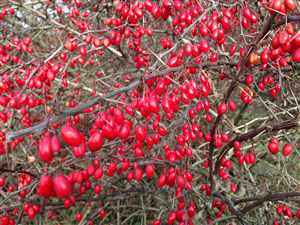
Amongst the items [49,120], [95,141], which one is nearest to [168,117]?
[95,141]

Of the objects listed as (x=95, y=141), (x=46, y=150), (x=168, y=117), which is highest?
(x=46, y=150)

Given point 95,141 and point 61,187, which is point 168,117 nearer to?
point 95,141

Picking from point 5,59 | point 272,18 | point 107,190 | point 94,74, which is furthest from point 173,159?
point 94,74

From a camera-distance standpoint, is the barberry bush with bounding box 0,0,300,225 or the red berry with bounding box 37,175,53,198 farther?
the barberry bush with bounding box 0,0,300,225

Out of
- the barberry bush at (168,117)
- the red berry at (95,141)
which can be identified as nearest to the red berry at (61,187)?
the barberry bush at (168,117)

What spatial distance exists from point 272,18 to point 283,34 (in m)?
0.19

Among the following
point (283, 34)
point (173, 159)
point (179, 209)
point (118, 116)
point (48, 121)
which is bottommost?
point (179, 209)

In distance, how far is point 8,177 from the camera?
3.42 meters

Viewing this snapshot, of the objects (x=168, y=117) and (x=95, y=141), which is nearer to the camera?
(x=95, y=141)

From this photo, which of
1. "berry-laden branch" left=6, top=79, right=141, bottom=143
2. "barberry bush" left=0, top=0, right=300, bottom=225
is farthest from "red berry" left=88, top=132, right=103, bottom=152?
"berry-laden branch" left=6, top=79, right=141, bottom=143

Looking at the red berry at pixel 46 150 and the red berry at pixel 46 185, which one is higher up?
the red berry at pixel 46 150

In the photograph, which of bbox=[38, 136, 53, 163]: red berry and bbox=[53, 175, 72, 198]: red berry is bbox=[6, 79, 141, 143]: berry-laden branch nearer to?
bbox=[38, 136, 53, 163]: red berry

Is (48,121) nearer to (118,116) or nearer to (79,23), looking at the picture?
(118,116)

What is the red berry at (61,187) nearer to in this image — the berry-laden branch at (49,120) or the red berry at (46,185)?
the red berry at (46,185)
